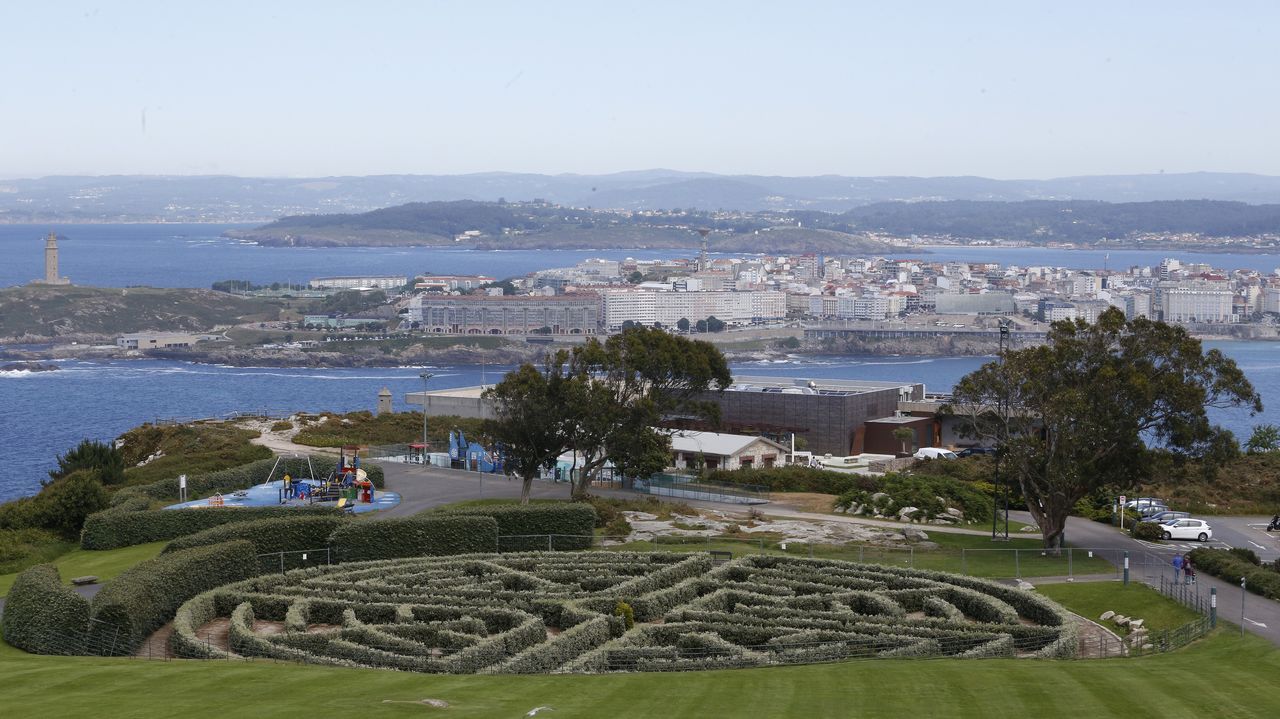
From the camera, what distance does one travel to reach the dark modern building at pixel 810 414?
61438 mm

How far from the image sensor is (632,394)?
44250 mm

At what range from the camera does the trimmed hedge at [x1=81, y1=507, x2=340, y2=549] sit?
117ft

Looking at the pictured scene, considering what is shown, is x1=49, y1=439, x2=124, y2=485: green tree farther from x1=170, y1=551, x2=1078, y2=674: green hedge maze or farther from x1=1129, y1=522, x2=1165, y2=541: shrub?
x1=1129, y1=522, x2=1165, y2=541: shrub

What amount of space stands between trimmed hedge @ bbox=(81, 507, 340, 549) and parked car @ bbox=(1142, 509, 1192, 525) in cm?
2278

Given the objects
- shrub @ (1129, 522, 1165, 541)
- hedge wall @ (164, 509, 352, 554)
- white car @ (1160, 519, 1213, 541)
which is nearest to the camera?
hedge wall @ (164, 509, 352, 554)

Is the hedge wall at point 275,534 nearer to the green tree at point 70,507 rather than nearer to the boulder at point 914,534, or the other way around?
the green tree at point 70,507

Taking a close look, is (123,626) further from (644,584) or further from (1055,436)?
(1055,436)

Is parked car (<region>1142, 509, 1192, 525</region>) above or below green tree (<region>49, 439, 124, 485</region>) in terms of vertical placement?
above

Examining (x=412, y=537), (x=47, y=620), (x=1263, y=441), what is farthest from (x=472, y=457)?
(x=1263, y=441)

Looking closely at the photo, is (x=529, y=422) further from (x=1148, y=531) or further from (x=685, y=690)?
(x=685, y=690)

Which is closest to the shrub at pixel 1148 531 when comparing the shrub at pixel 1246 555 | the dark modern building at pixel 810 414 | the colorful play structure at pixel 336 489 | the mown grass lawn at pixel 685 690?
the shrub at pixel 1246 555

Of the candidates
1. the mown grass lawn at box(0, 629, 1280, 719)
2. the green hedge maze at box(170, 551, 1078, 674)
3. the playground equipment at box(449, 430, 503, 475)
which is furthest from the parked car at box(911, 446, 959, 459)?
the mown grass lawn at box(0, 629, 1280, 719)

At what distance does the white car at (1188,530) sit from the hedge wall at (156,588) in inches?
936

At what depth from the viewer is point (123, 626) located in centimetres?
2381
